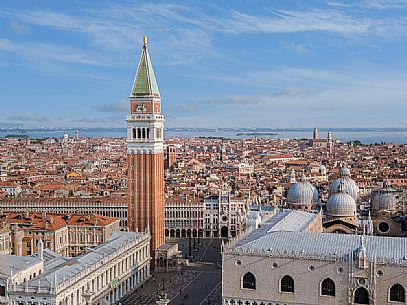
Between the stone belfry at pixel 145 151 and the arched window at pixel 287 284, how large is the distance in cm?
1955

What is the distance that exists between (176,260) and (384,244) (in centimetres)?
2151

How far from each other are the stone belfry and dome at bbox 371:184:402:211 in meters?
15.8

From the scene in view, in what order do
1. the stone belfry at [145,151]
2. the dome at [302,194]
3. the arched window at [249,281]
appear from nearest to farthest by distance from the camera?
the arched window at [249,281] → the stone belfry at [145,151] → the dome at [302,194]

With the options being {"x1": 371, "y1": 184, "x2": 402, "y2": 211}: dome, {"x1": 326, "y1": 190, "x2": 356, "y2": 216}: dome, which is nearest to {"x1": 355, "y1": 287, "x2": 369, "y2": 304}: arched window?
{"x1": 326, "y1": 190, "x2": 356, "y2": 216}: dome

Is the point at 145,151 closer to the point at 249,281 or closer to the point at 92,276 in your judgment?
the point at 92,276

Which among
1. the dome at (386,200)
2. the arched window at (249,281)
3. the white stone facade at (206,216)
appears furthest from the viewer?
the white stone facade at (206,216)

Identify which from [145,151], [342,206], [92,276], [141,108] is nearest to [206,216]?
[145,151]

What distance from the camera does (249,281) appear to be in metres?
28.7

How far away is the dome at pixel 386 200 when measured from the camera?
138 feet

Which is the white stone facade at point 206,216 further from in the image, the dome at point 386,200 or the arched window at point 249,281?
the arched window at point 249,281

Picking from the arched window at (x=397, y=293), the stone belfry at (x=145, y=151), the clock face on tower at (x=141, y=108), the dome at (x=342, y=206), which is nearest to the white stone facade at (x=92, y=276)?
the stone belfry at (x=145, y=151)

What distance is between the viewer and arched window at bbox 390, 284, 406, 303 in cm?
2645

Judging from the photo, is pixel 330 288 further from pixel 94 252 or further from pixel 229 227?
pixel 229 227

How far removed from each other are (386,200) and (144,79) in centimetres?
1921
